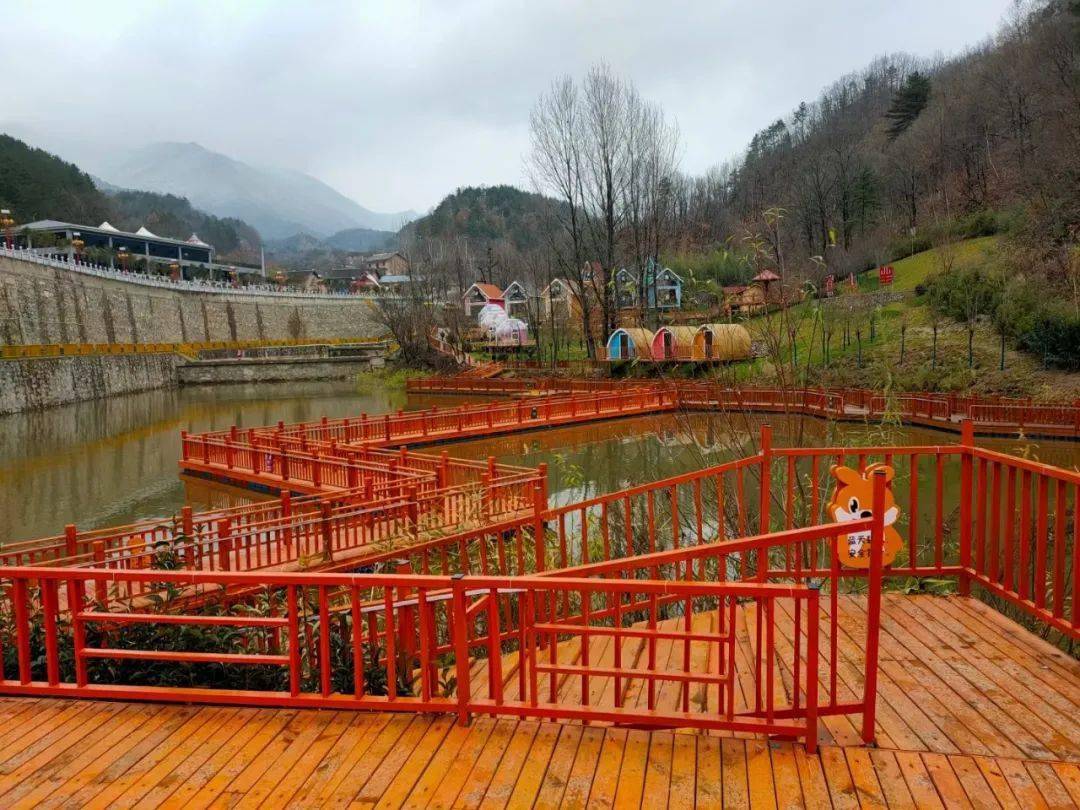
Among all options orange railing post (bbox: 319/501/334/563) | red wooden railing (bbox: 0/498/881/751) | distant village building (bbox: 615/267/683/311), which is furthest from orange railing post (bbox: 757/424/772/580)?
distant village building (bbox: 615/267/683/311)

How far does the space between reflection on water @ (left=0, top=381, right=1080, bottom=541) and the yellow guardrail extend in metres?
3.44

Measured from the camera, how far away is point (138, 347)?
4619cm

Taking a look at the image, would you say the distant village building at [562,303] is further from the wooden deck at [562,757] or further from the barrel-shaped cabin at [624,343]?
the wooden deck at [562,757]

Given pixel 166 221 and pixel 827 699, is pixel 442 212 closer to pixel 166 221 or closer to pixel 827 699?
pixel 166 221

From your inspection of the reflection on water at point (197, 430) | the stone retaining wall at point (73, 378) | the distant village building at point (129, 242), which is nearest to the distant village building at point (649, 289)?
the reflection on water at point (197, 430)

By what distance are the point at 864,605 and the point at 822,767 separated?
6.77ft

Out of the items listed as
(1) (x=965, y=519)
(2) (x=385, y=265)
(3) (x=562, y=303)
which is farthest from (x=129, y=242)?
(1) (x=965, y=519)

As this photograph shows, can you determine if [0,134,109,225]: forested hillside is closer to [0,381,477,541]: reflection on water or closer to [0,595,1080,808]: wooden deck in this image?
[0,381,477,541]: reflection on water

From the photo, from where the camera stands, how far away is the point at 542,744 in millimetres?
3104

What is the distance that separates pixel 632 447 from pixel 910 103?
5545cm

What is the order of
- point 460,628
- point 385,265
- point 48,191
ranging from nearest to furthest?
point 460,628
point 48,191
point 385,265

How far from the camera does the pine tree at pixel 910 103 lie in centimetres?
5956

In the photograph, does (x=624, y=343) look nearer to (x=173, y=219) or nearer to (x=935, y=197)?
(x=935, y=197)

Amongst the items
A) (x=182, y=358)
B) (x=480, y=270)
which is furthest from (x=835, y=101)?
(x=182, y=358)
